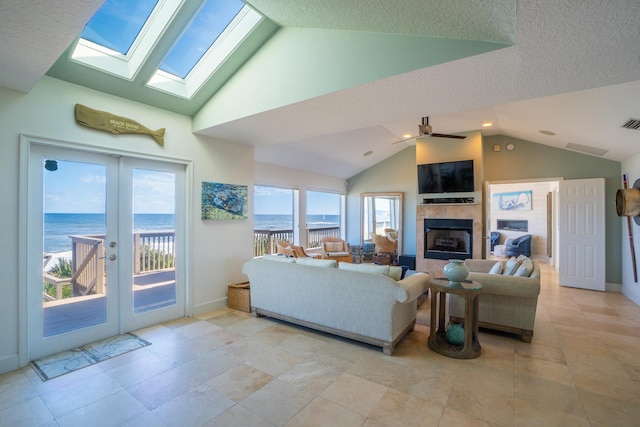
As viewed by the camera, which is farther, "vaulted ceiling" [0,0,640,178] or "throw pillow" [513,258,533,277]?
"throw pillow" [513,258,533,277]

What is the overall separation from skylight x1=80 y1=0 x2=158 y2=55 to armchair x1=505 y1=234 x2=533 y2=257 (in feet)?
33.0

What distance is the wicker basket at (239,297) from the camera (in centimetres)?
421

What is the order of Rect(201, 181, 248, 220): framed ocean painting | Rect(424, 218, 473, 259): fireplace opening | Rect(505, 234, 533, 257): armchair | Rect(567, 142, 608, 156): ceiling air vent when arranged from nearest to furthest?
Rect(201, 181, 248, 220): framed ocean painting → Rect(567, 142, 608, 156): ceiling air vent → Rect(424, 218, 473, 259): fireplace opening → Rect(505, 234, 533, 257): armchair

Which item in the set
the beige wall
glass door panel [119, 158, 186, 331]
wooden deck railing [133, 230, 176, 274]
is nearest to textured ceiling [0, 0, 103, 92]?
the beige wall

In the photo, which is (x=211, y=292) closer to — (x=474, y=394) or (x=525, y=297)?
(x=474, y=394)

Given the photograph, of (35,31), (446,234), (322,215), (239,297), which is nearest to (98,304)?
(239,297)

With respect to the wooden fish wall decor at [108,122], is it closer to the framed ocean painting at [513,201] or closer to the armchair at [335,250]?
the armchair at [335,250]

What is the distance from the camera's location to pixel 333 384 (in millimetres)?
2422

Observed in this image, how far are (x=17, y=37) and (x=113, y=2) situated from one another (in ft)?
3.07

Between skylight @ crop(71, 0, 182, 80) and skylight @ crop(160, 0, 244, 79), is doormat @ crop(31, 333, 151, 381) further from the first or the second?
skylight @ crop(160, 0, 244, 79)

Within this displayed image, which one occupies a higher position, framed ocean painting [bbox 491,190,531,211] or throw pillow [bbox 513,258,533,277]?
framed ocean painting [bbox 491,190,531,211]

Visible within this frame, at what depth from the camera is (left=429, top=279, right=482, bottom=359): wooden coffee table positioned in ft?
9.43

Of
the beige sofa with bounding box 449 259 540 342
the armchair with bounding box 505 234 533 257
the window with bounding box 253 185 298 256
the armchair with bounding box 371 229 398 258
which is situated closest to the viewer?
the beige sofa with bounding box 449 259 540 342

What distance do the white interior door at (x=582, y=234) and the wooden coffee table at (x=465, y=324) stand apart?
396 centimetres
